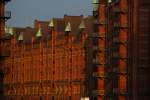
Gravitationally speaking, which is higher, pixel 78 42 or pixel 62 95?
pixel 78 42

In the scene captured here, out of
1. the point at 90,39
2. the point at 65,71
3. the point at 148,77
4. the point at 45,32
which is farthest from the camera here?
the point at 45,32

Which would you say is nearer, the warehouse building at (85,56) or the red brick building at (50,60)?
the warehouse building at (85,56)

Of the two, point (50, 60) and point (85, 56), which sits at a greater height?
point (85, 56)

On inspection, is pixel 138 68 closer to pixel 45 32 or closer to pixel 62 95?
pixel 62 95

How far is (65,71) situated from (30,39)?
62.6ft

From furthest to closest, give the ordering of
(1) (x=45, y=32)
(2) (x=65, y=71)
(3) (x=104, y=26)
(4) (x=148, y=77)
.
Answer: (1) (x=45, y=32)
(2) (x=65, y=71)
(3) (x=104, y=26)
(4) (x=148, y=77)

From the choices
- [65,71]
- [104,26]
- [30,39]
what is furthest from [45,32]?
[104,26]

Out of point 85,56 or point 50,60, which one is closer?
point 85,56

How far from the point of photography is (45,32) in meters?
152

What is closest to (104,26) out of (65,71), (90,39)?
(90,39)

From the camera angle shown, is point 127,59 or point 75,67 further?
point 75,67

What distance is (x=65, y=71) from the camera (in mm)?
140250

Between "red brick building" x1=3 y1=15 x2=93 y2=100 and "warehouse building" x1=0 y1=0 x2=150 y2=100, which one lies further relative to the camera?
"red brick building" x1=3 y1=15 x2=93 y2=100

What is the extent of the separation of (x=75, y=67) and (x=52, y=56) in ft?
32.3
